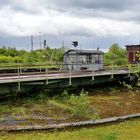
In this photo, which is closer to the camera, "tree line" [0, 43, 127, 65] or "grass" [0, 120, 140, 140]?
"grass" [0, 120, 140, 140]

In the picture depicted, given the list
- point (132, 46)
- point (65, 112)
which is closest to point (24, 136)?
point (65, 112)

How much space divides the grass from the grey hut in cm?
3292

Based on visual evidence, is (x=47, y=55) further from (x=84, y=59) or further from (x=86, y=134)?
(x=86, y=134)

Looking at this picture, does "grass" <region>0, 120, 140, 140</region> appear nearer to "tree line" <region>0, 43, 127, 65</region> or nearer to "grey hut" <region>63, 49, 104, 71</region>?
"grey hut" <region>63, 49, 104, 71</region>

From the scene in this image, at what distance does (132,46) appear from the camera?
8425 centimetres

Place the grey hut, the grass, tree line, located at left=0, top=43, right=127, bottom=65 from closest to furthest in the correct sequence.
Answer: the grass
the grey hut
tree line, located at left=0, top=43, right=127, bottom=65

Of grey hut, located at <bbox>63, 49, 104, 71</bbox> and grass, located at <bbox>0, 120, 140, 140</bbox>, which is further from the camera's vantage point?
grey hut, located at <bbox>63, 49, 104, 71</bbox>

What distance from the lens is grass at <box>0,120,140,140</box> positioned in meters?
16.8

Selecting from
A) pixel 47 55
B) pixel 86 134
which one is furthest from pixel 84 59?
pixel 47 55

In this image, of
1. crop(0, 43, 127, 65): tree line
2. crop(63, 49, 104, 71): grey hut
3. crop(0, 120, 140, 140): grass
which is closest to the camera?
crop(0, 120, 140, 140): grass

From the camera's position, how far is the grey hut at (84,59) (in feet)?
174

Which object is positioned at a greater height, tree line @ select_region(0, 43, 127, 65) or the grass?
tree line @ select_region(0, 43, 127, 65)

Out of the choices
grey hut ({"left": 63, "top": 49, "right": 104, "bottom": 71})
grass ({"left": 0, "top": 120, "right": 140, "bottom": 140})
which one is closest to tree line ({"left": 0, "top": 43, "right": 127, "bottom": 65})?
grey hut ({"left": 63, "top": 49, "right": 104, "bottom": 71})

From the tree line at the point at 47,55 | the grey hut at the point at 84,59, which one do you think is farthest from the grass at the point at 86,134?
the tree line at the point at 47,55
